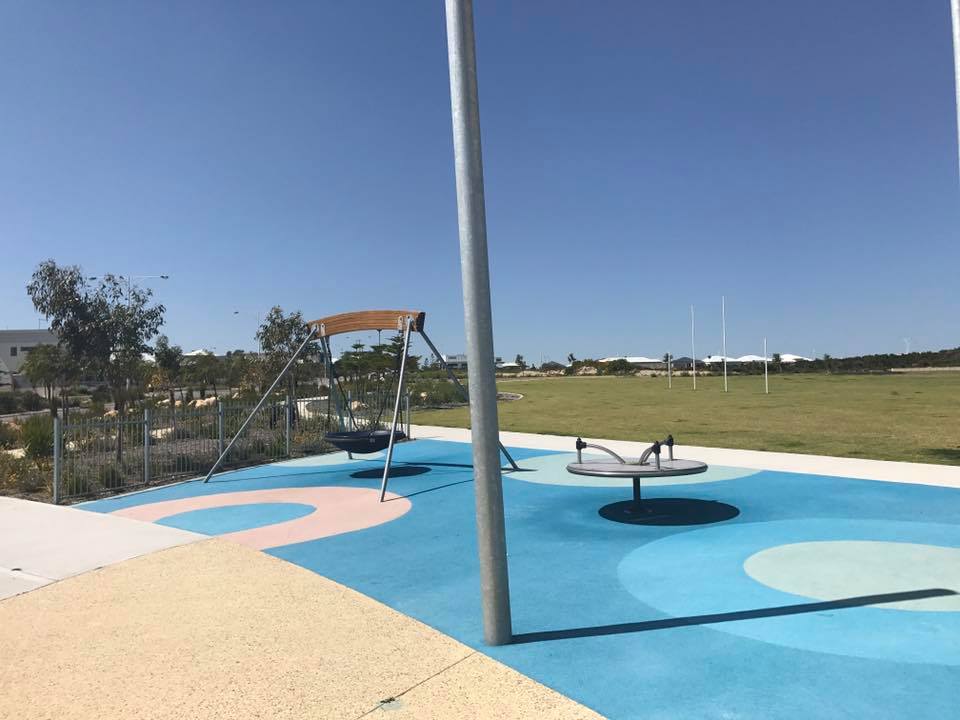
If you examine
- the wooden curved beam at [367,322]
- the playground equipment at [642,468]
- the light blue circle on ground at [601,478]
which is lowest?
the light blue circle on ground at [601,478]

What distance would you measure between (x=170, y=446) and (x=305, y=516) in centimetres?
628

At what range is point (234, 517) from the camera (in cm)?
884

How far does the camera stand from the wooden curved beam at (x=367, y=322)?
36.7 feet

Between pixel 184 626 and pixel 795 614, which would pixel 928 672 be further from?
pixel 184 626

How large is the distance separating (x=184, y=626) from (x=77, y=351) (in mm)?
15201

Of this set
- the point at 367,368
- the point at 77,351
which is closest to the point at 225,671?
the point at 77,351

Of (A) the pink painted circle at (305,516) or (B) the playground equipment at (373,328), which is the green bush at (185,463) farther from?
(A) the pink painted circle at (305,516)

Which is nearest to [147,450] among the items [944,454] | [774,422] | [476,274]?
[476,274]

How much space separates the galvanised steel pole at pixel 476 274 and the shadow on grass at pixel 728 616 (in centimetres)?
60

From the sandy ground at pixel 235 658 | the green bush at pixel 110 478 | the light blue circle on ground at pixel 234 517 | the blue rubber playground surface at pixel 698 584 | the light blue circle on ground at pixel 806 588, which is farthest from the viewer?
the green bush at pixel 110 478

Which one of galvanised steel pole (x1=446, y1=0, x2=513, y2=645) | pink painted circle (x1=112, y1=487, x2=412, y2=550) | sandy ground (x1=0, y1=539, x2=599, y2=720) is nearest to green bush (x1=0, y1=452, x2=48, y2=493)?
pink painted circle (x1=112, y1=487, x2=412, y2=550)

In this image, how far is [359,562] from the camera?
6.52 meters

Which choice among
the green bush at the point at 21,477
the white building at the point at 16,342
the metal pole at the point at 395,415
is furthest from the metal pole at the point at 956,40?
the white building at the point at 16,342

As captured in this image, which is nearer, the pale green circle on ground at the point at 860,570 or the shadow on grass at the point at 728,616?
the shadow on grass at the point at 728,616
